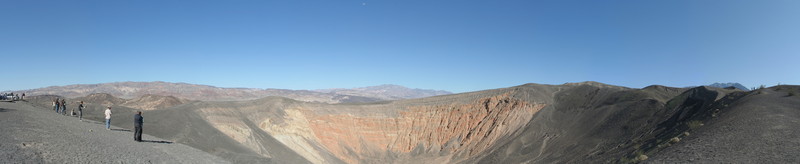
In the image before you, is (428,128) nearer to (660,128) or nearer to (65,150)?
(660,128)

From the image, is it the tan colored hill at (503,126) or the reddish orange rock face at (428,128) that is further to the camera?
the reddish orange rock face at (428,128)

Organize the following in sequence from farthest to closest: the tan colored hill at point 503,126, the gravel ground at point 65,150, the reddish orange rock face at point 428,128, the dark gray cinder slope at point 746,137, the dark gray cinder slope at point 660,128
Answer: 1. the reddish orange rock face at point 428,128
2. the tan colored hill at point 503,126
3. the dark gray cinder slope at point 660,128
4. the dark gray cinder slope at point 746,137
5. the gravel ground at point 65,150

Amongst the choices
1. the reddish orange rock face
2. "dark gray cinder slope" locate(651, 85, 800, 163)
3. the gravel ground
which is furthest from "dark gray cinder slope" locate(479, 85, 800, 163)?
the gravel ground

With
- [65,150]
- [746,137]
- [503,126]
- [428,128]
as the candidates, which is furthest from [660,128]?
[428,128]

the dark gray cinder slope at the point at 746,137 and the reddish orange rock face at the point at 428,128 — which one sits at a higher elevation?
the dark gray cinder slope at the point at 746,137

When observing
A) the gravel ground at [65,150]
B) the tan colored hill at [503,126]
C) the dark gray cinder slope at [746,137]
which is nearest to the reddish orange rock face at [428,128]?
the tan colored hill at [503,126]

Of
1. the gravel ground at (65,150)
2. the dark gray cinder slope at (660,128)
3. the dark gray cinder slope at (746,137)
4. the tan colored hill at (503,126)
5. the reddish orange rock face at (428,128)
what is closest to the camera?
the gravel ground at (65,150)

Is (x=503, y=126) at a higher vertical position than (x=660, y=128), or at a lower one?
lower

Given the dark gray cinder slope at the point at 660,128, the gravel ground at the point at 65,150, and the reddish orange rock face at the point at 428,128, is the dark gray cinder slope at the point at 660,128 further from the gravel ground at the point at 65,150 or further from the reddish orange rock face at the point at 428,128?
the gravel ground at the point at 65,150

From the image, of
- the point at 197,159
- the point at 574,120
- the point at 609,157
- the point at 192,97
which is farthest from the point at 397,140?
the point at 192,97
